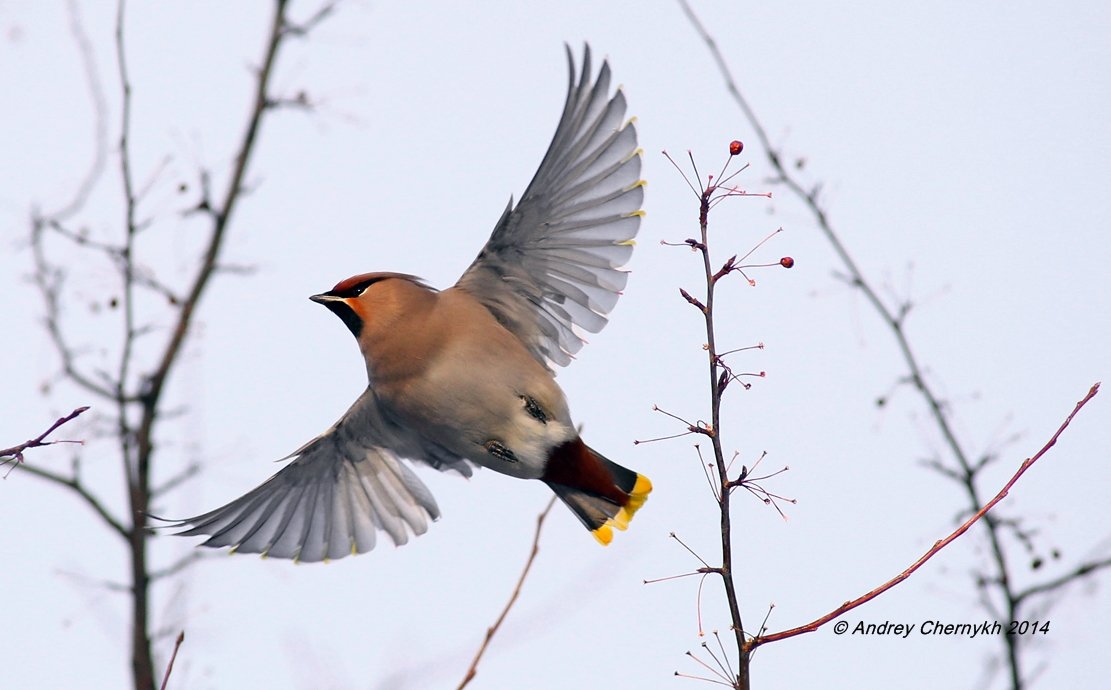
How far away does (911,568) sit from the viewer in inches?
100

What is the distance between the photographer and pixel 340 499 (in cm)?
591

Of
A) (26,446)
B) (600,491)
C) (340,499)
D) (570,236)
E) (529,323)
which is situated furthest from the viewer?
(340,499)

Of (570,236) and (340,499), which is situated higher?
(570,236)

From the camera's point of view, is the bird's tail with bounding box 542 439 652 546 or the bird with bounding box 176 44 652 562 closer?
the bird with bounding box 176 44 652 562

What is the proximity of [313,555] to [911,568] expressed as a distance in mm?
3722

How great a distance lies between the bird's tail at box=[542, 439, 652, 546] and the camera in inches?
193

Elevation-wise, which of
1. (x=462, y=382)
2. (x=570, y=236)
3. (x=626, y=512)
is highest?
(x=570, y=236)

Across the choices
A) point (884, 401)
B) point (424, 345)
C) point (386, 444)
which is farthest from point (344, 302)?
point (884, 401)

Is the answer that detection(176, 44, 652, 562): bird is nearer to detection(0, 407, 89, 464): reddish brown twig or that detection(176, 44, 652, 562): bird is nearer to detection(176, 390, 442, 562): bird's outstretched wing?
detection(176, 390, 442, 562): bird's outstretched wing

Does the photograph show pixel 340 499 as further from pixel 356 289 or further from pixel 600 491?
pixel 600 491

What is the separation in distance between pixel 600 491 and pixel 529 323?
747mm

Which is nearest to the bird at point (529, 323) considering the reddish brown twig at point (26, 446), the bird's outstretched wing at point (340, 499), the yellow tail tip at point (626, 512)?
the yellow tail tip at point (626, 512)

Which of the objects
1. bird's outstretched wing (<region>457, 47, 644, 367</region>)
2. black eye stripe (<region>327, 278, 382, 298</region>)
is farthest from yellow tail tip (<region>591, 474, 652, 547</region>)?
black eye stripe (<region>327, 278, 382, 298</region>)

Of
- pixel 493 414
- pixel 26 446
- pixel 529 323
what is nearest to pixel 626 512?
pixel 493 414
